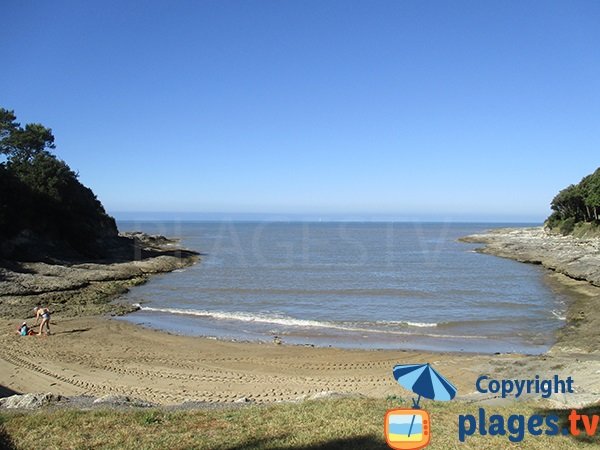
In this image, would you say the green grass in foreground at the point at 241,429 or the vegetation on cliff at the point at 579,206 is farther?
the vegetation on cliff at the point at 579,206

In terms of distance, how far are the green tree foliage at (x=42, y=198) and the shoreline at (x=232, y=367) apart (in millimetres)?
23776

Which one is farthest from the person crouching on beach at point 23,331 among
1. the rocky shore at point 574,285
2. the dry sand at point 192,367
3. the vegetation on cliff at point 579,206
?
the vegetation on cliff at point 579,206

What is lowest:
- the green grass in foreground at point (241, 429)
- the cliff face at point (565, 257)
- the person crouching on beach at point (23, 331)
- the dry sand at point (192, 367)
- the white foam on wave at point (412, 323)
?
the white foam on wave at point (412, 323)

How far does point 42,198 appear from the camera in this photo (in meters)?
49.4

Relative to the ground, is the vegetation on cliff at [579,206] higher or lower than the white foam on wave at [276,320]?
higher

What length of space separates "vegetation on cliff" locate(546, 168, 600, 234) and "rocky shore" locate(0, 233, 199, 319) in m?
63.8

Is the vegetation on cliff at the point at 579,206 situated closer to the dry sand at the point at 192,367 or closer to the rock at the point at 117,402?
the dry sand at the point at 192,367

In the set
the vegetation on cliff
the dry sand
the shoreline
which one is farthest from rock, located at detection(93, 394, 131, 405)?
the vegetation on cliff

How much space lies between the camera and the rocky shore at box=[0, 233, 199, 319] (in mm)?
29422

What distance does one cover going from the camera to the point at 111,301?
32.8 meters

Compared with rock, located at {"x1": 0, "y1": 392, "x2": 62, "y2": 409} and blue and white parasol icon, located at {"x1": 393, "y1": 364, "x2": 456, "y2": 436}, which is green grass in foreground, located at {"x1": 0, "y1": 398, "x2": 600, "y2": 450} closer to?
rock, located at {"x1": 0, "y1": 392, "x2": 62, "y2": 409}

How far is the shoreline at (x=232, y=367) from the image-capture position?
Answer: 15188 mm

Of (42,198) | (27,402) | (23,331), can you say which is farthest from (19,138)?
(27,402)

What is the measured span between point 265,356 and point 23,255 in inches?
1198
